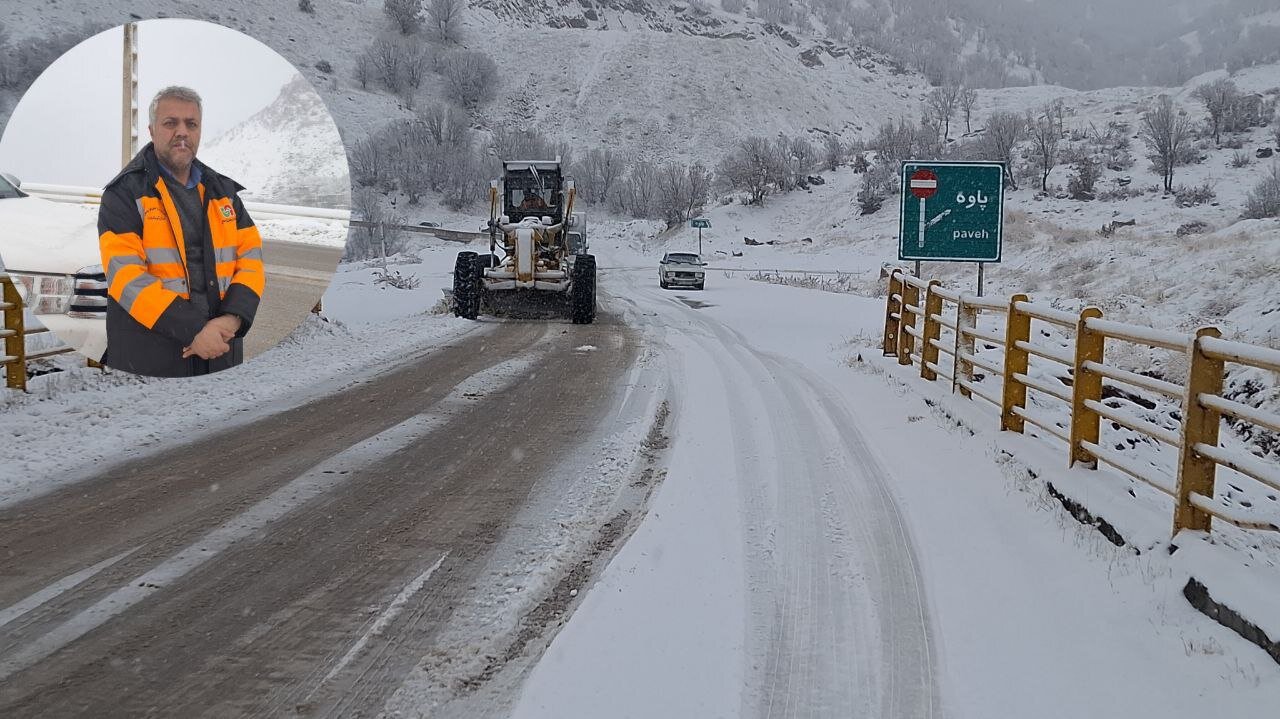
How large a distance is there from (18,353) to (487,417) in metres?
4.40

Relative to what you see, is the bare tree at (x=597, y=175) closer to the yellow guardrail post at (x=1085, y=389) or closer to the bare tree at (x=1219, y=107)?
the bare tree at (x=1219, y=107)

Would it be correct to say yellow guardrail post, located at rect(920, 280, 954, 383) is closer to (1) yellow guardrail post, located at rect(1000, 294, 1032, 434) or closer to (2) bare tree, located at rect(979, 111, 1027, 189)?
(1) yellow guardrail post, located at rect(1000, 294, 1032, 434)

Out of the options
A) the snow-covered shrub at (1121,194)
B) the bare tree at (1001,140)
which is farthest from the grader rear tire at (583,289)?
the bare tree at (1001,140)

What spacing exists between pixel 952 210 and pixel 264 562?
1035cm

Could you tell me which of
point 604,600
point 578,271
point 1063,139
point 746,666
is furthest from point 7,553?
point 1063,139

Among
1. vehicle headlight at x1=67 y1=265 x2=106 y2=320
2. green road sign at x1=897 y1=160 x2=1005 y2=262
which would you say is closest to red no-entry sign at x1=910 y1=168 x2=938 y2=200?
green road sign at x1=897 y1=160 x2=1005 y2=262

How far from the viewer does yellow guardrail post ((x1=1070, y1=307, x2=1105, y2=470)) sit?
6.06 metres

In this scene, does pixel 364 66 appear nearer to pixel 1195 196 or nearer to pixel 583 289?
pixel 583 289

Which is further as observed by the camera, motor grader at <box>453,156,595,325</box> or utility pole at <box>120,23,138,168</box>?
motor grader at <box>453,156,595,325</box>

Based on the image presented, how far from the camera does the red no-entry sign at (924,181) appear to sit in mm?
11953

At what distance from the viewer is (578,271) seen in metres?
17.0

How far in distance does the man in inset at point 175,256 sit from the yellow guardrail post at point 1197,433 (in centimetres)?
471

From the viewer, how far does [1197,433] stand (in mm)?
4570

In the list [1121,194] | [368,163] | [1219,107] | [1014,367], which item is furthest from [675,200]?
[1014,367]
